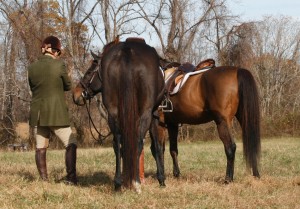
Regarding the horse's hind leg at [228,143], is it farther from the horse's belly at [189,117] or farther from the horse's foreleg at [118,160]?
the horse's foreleg at [118,160]

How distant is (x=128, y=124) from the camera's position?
519 cm

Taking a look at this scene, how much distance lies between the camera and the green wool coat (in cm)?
628

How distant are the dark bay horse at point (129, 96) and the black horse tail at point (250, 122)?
1.79 meters

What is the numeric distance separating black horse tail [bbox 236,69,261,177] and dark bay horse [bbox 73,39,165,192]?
70.3 inches

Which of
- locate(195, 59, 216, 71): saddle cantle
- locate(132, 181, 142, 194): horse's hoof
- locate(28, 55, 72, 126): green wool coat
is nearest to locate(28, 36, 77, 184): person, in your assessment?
locate(28, 55, 72, 126): green wool coat

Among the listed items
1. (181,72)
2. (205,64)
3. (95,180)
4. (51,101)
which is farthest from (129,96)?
(205,64)

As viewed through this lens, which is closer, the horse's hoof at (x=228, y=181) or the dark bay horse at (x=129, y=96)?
the dark bay horse at (x=129, y=96)

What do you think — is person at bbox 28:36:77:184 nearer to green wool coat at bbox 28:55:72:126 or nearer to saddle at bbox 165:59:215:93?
green wool coat at bbox 28:55:72:126

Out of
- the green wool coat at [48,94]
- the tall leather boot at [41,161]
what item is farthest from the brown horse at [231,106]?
the tall leather boot at [41,161]

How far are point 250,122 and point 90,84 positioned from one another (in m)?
2.69

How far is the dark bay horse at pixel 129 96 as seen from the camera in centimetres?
519

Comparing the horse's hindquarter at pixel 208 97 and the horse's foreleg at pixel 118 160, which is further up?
the horse's hindquarter at pixel 208 97

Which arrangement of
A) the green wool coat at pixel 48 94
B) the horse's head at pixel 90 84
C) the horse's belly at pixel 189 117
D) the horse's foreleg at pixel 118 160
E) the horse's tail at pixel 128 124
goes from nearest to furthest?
the horse's tail at pixel 128 124
the horse's foreleg at pixel 118 160
the green wool coat at pixel 48 94
the horse's head at pixel 90 84
the horse's belly at pixel 189 117

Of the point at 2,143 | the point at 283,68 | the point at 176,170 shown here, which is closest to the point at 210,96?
the point at 176,170
